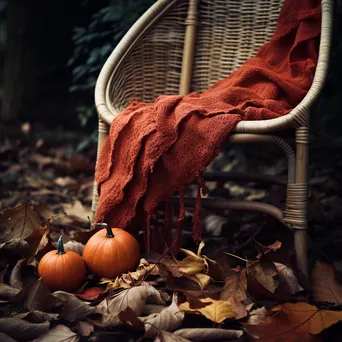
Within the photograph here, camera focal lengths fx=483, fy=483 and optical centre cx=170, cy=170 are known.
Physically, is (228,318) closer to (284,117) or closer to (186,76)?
(284,117)

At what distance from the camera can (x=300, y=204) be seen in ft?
4.55

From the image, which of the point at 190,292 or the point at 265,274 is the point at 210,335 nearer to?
the point at 190,292

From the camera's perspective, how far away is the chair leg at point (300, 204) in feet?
4.49

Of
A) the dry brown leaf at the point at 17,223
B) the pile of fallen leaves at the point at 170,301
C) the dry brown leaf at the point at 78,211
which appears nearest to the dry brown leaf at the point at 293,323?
the pile of fallen leaves at the point at 170,301

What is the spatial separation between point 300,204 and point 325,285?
23cm

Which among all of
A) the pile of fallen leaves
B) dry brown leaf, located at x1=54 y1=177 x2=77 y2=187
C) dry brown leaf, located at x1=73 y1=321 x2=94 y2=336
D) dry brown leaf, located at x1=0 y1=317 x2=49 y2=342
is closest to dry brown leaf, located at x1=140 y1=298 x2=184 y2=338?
the pile of fallen leaves

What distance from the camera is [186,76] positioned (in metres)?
1.93

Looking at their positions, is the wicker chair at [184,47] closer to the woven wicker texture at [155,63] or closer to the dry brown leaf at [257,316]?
the woven wicker texture at [155,63]

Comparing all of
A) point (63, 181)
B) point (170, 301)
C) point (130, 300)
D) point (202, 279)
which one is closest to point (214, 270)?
point (202, 279)

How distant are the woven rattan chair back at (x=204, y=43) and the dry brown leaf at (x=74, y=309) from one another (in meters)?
0.90

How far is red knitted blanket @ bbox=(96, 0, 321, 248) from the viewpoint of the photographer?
1.39 metres

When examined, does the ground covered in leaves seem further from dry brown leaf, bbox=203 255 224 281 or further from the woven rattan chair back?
the woven rattan chair back

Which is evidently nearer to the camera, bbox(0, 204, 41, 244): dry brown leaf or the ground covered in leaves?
the ground covered in leaves

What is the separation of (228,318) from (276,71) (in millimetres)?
937
